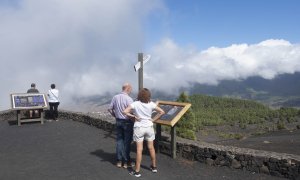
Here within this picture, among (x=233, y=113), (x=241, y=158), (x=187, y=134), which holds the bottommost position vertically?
(x=233, y=113)

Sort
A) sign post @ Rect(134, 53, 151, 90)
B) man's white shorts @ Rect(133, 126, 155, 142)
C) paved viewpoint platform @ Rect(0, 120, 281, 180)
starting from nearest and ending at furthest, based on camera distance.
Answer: man's white shorts @ Rect(133, 126, 155, 142)
paved viewpoint platform @ Rect(0, 120, 281, 180)
sign post @ Rect(134, 53, 151, 90)

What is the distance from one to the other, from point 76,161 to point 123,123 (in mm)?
2142

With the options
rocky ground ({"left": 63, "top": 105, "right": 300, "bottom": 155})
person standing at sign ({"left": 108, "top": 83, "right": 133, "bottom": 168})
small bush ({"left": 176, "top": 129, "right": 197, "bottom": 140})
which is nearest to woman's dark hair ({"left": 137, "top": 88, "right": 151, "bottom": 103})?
person standing at sign ({"left": 108, "top": 83, "right": 133, "bottom": 168})

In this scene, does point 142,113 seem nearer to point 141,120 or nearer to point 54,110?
point 141,120

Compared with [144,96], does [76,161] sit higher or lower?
lower

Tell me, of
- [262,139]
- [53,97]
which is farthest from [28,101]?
[262,139]

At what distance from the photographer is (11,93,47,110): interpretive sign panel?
62.6 ft

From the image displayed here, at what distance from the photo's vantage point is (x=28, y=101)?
63.7 feet

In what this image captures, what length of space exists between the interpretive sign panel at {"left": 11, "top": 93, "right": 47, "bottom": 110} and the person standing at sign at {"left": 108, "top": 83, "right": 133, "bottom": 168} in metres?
9.99

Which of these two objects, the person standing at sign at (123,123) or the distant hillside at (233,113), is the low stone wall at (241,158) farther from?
the distant hillside at (233,113)

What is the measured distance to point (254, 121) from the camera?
13112 centimetres

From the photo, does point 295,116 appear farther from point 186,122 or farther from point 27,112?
point 27,112

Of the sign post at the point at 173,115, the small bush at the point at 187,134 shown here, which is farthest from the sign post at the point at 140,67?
the small bush at the point at 187,134

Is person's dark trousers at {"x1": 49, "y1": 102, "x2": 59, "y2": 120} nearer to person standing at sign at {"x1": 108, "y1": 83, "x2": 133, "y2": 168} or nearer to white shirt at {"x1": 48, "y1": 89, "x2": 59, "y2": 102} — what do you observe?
white shirt at {"x1": 48, "y1": 89, "x2": 59, "y2": 102}
